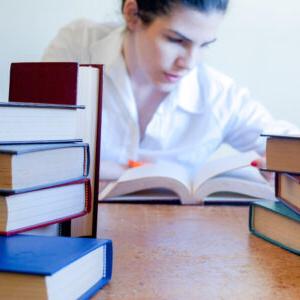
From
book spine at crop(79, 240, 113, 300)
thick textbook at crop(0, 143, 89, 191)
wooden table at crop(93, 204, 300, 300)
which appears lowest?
wooden table at crop(93, 204, 300, 300)

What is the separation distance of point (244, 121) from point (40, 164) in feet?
3.76

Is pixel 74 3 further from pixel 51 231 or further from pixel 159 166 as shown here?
pixel 51 231

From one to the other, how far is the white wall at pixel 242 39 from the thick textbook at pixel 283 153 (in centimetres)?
120

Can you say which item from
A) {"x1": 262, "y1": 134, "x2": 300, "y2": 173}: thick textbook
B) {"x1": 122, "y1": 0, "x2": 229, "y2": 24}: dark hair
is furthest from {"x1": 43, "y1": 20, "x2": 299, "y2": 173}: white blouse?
{"x1": 262, "y1": 134, "x2": 300, "y2": 173}: thick textbook

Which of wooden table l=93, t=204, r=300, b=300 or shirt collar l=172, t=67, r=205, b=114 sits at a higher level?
shirt collar l=172, t=67, r=205, b=114

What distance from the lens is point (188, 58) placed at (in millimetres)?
1391

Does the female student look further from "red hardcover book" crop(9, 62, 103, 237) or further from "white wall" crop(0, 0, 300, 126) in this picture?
"red hardcover book" crop(9, 62, 103, 237)

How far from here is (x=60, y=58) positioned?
1.51 metres

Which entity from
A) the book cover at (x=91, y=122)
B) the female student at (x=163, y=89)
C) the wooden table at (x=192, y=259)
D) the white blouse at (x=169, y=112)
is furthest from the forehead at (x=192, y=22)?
the book cover at (x=91, y=122)

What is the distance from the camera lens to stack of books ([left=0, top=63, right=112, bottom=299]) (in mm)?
398

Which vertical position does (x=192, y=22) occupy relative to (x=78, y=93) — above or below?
above

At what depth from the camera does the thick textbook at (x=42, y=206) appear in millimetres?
485

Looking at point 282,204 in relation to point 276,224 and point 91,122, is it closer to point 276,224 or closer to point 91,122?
point 276,224

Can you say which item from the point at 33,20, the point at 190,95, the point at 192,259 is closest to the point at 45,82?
the point at 192,259
